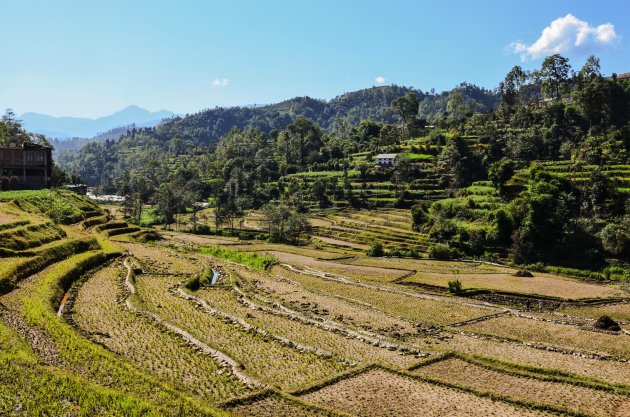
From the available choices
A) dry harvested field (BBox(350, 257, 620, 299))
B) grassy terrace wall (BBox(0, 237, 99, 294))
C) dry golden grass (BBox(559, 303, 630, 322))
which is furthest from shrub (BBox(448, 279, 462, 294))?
grassy terrace wall (BBox(0, 237, 99, 294))

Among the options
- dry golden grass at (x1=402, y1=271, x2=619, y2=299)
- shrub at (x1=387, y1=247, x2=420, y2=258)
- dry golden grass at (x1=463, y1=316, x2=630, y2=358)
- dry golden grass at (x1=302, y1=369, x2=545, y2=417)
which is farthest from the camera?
shrub at (x1=387, y1=247, x2=420, y2=258)

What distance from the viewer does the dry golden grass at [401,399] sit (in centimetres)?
1809

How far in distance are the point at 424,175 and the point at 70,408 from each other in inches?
3469

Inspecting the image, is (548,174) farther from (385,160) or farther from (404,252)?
(385,160)

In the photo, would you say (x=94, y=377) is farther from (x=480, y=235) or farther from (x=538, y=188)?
(x=538, y=188)

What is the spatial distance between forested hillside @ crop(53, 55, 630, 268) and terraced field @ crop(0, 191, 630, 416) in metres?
13.7

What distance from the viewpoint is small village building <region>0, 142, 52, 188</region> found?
6825 cm

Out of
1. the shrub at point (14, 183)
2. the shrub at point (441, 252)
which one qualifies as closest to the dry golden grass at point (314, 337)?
the shrub at point (441, 252)

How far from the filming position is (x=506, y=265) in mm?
57406

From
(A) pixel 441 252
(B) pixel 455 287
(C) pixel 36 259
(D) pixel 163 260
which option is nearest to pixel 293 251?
(A) pixel 441 252

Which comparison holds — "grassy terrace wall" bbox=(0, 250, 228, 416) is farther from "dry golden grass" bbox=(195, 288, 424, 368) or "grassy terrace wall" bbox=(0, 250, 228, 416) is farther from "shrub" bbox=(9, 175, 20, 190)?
"shrub" bbox=(9, 175, 20, 190)

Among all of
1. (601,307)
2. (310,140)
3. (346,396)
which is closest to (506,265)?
(601,307)

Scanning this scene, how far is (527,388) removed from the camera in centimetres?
2077

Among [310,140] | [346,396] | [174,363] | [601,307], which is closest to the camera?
[346,396]
